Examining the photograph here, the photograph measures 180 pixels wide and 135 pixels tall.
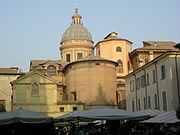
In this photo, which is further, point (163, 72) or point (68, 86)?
point (68, 86)

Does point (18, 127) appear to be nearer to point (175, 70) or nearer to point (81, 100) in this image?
point (175, 70)

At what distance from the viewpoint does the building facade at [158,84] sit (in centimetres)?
3029

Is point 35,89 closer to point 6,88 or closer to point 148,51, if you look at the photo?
point 6,88

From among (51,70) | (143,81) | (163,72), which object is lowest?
(143,81)

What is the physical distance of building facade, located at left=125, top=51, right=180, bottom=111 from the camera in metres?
30.3

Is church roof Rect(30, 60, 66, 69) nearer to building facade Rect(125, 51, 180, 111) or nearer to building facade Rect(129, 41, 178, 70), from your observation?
building facade Rect(129, 41, 178, 70)

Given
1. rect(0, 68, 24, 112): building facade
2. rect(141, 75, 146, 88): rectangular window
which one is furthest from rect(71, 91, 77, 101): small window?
rect(141, 75, 146, 88): rectangular window

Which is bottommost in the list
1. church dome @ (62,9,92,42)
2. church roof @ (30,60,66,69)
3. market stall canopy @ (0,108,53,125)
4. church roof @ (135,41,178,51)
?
market stall canopy @ (0,108,53,125)

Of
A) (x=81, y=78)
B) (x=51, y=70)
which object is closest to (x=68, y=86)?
(x=81, y=78)

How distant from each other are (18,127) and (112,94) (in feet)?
117

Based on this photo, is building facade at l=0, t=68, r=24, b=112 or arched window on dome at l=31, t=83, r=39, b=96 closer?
arched window on dome at l=31, t=83, r=39, b=96

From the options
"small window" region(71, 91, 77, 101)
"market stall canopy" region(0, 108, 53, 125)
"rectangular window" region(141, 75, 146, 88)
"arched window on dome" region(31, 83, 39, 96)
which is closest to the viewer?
"market stall canopy" region(0, 108, 53, 125)

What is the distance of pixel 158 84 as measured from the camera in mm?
32969

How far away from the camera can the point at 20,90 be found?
47656mm
